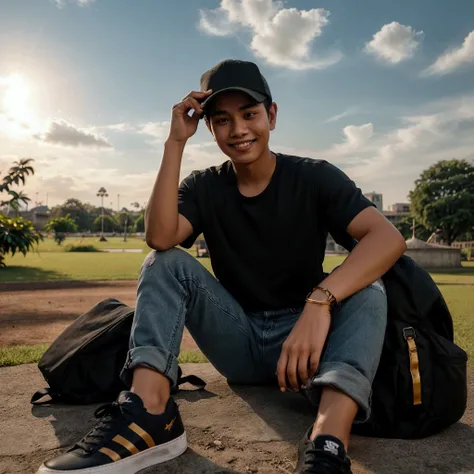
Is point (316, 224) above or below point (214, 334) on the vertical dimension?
above

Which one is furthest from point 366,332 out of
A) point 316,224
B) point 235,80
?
point 235,80

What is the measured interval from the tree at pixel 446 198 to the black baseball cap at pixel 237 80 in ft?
122

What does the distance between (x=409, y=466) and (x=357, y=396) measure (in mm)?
341

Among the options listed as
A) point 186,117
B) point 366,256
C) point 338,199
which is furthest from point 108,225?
point 366,256

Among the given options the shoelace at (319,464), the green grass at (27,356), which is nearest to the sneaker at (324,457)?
the shoelace at (319,464)

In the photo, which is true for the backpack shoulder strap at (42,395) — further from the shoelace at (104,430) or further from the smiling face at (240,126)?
the smiling face at (240,126)

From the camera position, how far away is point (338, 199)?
215 cm

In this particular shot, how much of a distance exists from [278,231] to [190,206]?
18.9 inches

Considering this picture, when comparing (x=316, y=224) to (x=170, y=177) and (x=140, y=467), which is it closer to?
(x=170, y=177)

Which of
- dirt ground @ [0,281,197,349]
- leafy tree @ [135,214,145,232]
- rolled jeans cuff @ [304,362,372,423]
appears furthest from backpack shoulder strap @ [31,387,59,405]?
leafy tree @ [135,214,145,232]

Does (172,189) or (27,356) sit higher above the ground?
(172,189)

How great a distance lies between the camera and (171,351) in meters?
1.87

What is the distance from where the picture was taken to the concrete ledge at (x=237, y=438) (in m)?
1.69

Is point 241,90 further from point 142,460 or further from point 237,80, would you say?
point 142,460
